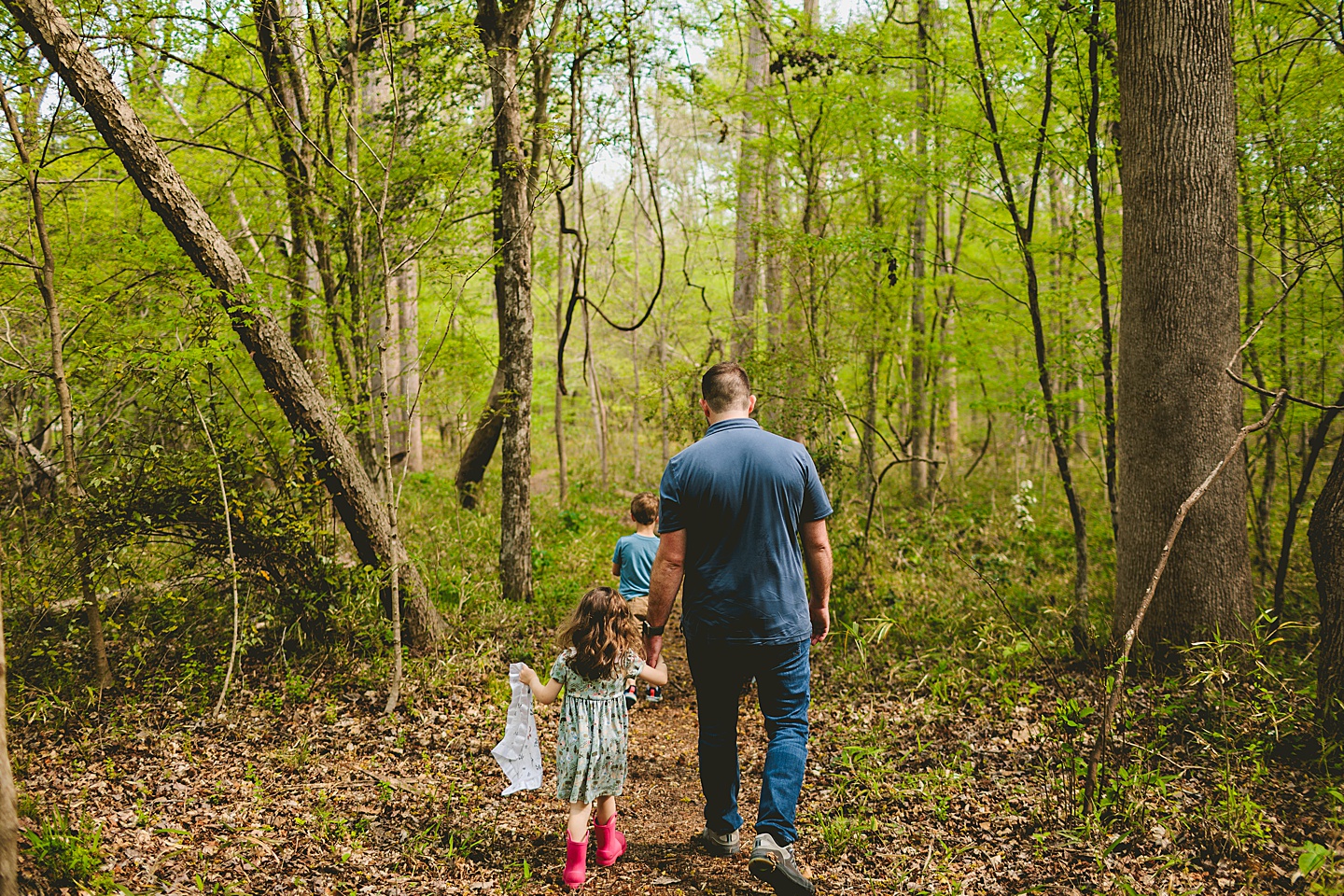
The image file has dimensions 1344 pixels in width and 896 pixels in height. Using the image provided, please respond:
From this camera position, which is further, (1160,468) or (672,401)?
(672,401)

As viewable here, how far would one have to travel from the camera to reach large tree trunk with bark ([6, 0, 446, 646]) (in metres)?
3.93

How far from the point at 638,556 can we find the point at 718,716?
205cm

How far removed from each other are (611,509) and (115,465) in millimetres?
7190

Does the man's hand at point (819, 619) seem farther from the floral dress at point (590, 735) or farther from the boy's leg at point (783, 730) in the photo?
the floral dress at point (590, 735)

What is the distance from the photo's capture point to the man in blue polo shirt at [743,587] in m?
3.05

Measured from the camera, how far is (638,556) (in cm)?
513

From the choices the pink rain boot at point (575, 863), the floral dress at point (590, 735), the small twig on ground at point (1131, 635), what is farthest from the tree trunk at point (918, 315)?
the pink rain boot at point (575, 863)

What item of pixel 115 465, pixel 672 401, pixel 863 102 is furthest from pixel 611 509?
pixel 115 465

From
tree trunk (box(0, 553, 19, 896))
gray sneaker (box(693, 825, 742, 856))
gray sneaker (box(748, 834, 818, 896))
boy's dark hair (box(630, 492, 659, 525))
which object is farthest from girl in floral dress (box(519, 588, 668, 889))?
boy's dark hair (box(630, 492, 659, 525))

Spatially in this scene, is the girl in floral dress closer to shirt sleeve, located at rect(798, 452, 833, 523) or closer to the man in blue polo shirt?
the man in blue polo shirt

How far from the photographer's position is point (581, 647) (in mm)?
3199

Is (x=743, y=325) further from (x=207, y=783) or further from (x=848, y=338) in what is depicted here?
(x=207, y=783)

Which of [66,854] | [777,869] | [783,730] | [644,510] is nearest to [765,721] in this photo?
[783,730]

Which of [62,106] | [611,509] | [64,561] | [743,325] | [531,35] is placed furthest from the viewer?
[611,509]
